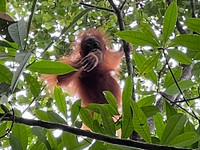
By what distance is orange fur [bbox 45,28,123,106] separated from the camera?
3409mm

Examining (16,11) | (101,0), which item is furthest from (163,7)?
(16,11)

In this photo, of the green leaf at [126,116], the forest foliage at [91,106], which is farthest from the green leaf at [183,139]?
the green leaf at [126,116]

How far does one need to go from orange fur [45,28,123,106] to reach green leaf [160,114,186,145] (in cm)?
232

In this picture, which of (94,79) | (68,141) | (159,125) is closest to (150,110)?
(159,125)

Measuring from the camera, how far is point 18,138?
1.04 m

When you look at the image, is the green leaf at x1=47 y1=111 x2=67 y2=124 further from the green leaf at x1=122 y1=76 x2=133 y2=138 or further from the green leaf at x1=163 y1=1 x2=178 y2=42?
the green leaf at x1=163 y1=1 x2=178 y2=42

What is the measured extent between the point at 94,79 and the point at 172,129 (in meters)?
2.55

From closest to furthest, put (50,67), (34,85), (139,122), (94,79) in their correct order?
(50,67) → (139,122) → (34,85) → (94,79)

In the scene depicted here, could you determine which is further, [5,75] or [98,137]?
[5,75]

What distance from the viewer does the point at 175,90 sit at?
145 cm

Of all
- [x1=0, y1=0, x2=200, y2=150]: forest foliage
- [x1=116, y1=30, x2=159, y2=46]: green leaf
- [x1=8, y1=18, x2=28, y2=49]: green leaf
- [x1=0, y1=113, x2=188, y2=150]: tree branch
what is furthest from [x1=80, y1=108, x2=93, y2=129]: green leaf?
[x1=8, y1=18, x2=28, y2=49]: green leaf

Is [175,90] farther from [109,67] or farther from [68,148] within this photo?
[109,67]

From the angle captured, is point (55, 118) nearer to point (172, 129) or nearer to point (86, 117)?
point (86, 117)

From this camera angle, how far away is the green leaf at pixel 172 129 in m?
1.03
